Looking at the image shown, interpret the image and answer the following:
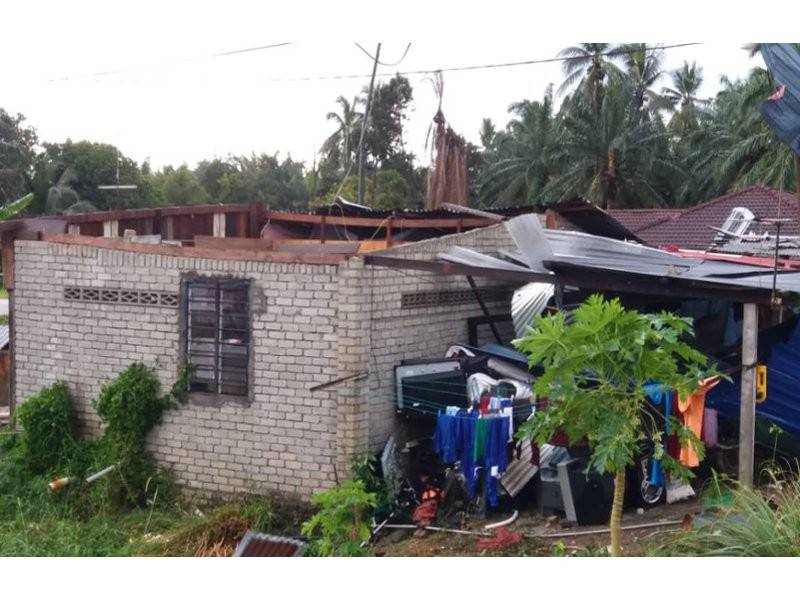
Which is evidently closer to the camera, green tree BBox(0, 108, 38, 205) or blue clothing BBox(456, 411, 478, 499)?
blue clothing BBox(456, 411, 478, 499)

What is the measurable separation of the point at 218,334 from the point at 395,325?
1715 mm

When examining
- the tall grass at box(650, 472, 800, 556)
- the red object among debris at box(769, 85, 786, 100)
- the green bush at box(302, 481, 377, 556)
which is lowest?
the green bush at box(302, 481, 377, 556)

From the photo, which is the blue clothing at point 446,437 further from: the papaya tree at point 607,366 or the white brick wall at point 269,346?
the papaya tree at point 607,366

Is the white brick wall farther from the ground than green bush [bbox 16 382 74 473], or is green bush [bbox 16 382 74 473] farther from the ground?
the white brick wall

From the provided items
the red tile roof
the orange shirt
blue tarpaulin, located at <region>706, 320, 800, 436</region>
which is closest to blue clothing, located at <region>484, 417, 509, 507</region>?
the orange shirt

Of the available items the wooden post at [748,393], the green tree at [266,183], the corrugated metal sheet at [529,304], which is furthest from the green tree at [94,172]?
the wooden post at [748,393]

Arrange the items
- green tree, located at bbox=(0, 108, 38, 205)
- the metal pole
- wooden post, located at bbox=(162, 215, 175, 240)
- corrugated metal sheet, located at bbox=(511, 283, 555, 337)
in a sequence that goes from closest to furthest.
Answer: corrugated metal sheet, located at bbox=(511, 283, 555, 337) → the metal pole → wooden post, located at bbox=(162, 215, 175, 240) → green tree, located at bbox=(0, 108, 38, 205)

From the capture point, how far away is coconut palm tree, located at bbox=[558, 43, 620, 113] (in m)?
31.5

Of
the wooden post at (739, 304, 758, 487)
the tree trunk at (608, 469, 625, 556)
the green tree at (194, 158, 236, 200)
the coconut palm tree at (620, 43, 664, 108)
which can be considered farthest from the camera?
the green tree at (194, 158, 236, 200)

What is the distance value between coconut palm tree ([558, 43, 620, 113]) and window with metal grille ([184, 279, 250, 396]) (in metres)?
23.9

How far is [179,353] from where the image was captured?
30.0 feet

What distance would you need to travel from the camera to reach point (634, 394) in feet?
18.5

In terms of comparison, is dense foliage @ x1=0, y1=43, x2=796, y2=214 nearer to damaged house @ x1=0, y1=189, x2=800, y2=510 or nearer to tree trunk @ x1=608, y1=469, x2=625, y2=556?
damaged house @ x1=0, y1=189, x2=800, y2=510

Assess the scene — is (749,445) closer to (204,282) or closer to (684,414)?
(684,414)
